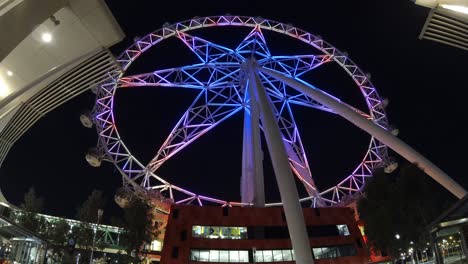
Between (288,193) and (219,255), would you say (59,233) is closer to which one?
(219,255)

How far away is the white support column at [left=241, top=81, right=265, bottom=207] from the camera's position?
43.5m

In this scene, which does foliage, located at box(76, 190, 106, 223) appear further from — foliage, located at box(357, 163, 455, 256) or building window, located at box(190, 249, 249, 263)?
foliage, located at box(357, 163, 455, 256)

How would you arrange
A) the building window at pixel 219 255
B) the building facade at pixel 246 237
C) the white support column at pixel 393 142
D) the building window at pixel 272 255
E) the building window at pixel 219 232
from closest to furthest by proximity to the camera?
the white support column at pixel 393 142
the building window at pixel 219 255
the building facade at pixel 246 237
the building window at pixel 272 255
the building window at pixel 219 232

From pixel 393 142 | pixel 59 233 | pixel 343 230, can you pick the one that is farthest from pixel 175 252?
pixel 393 142

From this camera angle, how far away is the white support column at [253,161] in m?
43.5

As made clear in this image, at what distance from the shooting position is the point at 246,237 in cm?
4400

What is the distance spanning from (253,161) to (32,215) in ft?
80.5

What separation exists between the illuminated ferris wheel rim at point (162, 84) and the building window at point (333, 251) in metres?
8.64

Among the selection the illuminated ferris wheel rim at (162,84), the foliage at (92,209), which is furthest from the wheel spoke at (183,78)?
the foliage at (92,209)

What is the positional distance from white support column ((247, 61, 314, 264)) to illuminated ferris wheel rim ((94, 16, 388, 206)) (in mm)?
19072

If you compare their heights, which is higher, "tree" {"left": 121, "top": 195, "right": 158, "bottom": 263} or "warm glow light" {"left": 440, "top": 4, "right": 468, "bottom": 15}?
"warm glow light" {"left": 440, "top": 4, "right": 468, "bottom": 15}

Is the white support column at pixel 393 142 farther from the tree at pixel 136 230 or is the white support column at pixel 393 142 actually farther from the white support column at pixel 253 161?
the tree at pixel 136 230

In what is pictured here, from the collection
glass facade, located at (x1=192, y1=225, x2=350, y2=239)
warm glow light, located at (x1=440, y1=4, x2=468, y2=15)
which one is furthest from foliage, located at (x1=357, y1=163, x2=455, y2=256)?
warm glow light, located at (x1=440, y1=4, x2=468, y2=15)

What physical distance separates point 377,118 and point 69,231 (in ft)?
125
